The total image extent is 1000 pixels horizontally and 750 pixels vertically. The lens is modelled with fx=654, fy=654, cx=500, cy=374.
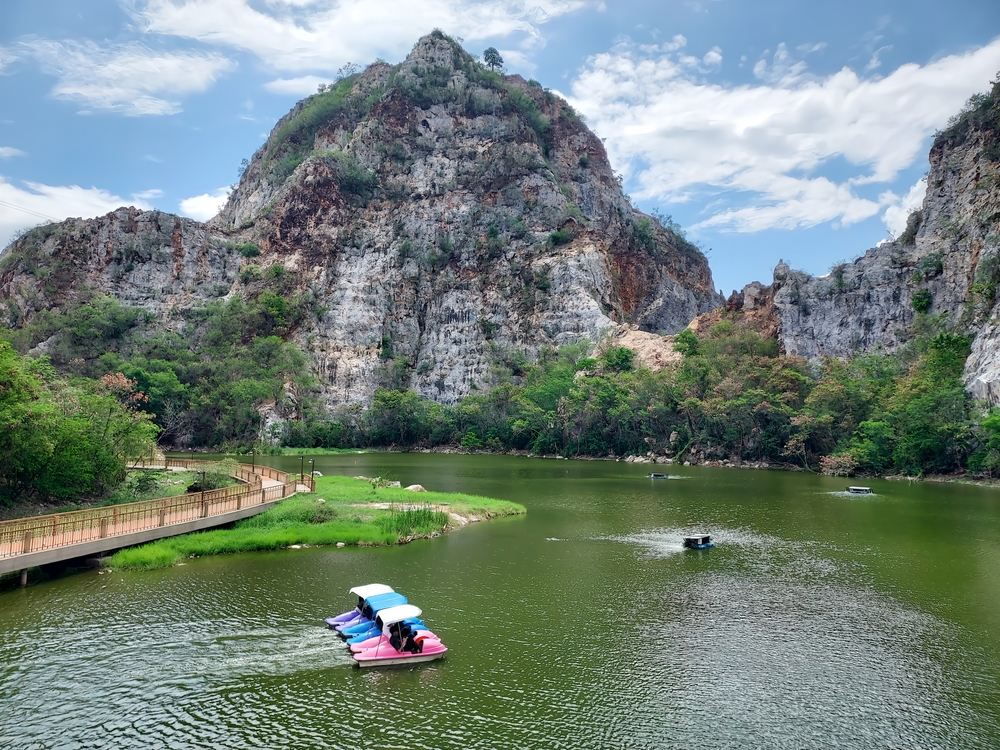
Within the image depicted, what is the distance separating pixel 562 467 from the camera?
228 feet

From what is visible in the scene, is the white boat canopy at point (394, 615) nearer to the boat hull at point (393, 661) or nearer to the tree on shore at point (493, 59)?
the boat hull at point (393, 661)

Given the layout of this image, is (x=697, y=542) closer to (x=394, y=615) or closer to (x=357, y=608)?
(x=357, y=608)

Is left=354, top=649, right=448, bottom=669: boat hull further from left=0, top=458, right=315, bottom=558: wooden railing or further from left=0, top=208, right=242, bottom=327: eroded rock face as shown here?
left=0, top=208, right=242, bottom=327: eroded rock face

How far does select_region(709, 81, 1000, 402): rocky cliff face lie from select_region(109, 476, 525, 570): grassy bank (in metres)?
50.0

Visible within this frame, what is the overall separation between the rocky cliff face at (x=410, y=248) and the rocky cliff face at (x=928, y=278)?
1140 inches

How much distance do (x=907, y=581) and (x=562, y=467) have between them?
156ft

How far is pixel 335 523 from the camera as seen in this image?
28781 millimetres

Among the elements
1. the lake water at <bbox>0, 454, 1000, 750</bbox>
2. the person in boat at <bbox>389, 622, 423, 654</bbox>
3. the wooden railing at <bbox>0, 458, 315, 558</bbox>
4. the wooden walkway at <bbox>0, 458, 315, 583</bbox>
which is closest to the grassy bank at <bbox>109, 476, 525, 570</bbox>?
the wooden walkway at <bbox>0, 458, 315, 583</bbox>

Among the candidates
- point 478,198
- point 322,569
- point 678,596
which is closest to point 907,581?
point 678,596

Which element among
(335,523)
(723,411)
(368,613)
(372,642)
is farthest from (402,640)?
(723,411)

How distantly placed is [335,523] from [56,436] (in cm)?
1156

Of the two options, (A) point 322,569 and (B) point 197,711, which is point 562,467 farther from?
(B) point 197,711

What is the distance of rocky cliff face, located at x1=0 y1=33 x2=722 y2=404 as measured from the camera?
104 metres

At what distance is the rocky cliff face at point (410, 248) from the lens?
104 meters
